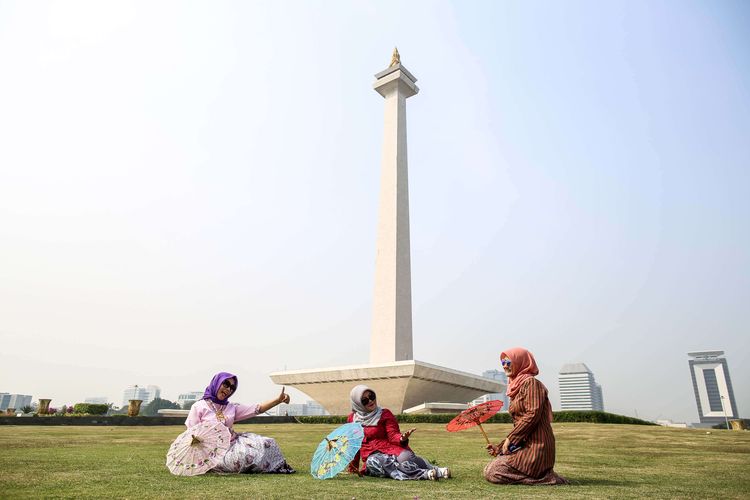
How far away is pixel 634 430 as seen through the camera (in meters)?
14.9

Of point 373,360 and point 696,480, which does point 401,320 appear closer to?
point 373,360

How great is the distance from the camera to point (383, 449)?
5.80 meters

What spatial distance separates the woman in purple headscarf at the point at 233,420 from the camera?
19.8ft

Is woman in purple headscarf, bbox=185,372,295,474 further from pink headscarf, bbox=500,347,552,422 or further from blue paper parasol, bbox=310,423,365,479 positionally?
pink headscarf, bbox=500,347,552,422

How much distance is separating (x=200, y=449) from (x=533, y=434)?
3834 millimetres

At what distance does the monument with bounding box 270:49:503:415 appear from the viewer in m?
23.0

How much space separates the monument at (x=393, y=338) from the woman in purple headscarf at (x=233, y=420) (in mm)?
15715

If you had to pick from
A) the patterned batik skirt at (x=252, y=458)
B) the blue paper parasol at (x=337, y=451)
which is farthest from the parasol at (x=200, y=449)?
the blue paper parasol at (x=337, y=451)

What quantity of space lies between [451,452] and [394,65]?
2466 centimetres

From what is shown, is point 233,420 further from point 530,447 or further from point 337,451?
point 530,447

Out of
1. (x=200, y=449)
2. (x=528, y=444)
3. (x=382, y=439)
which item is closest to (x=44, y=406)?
(x=200, y=449)

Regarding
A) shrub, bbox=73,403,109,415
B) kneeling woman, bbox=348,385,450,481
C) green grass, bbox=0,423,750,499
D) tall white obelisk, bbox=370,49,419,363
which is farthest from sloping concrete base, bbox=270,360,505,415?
kneeling woman, bbox=348,385,450,481

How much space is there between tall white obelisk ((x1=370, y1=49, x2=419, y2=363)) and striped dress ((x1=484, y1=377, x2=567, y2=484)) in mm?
18864

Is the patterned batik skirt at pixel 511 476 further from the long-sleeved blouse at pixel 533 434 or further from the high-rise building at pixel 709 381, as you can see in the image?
the high-rise building at pixel 709 381
